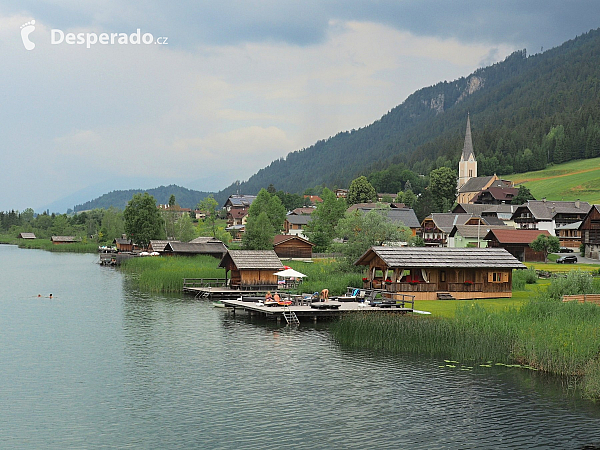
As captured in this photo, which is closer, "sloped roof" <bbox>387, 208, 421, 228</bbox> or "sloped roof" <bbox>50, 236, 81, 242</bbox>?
"sloped roof" <bbox>387, 208, 421, 228</bbox>

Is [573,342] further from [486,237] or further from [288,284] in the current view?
[486,237]

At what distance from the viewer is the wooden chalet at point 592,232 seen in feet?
297

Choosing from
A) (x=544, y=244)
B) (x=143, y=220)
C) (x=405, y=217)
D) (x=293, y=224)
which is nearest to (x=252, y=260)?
(x=544, y=244)

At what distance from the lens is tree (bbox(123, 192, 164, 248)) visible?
115 m

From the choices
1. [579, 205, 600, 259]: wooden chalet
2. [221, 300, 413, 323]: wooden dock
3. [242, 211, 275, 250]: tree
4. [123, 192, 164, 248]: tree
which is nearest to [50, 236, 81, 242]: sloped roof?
[123, 192, 164, 248]: tree

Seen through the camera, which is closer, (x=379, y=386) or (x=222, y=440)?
(x=222, y=440)

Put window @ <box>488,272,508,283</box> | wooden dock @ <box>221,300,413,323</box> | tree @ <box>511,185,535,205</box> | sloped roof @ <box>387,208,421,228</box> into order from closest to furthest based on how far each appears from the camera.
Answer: wooden dock @ <box>221,300,413,323</box>
window @ <box>488,272,508,283</box>
sloped roof @ <box>387,208,421,228</box>
tree @ <box>511,185,535,205</box>

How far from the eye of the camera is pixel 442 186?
179875 millimetres

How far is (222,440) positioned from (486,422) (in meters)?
9.25

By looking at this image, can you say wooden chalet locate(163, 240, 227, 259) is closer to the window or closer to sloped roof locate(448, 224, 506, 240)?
sloped roof locate(448, 224, 506, 240)

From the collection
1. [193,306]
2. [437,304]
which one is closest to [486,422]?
[437,304]

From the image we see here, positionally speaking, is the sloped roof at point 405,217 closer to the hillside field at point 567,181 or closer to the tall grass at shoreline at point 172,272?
the hillside field at point 567,181

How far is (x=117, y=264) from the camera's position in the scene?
353ft

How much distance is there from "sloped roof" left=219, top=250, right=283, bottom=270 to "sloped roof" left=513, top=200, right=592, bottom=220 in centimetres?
7025
